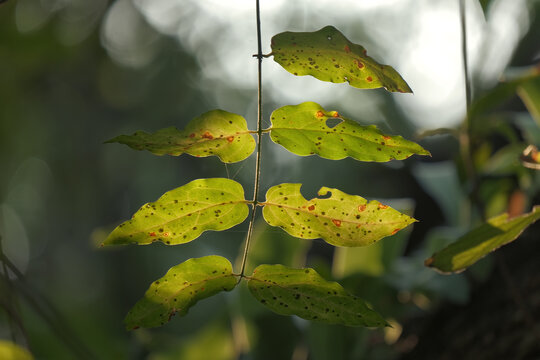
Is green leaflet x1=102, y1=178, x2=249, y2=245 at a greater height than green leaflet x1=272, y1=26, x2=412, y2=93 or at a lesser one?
lesser

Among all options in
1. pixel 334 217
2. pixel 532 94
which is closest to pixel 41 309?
pixel 334 217

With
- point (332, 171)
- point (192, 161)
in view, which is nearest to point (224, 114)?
point (192, 161)

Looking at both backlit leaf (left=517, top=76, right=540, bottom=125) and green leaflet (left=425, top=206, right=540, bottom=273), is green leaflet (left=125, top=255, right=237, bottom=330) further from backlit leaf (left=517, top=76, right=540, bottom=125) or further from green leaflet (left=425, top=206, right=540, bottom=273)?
backlit leaf (left=517, top=76, right=540, bottom=125)

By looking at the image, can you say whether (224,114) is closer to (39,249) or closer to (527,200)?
(527,200)

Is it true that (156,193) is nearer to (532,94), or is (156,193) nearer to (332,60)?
(532,94)

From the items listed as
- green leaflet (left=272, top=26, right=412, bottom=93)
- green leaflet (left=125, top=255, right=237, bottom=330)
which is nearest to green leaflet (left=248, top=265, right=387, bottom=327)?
green leaflet (left=125, top=255, right=237, bottom=330)

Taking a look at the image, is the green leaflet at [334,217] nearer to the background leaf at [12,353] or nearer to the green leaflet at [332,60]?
the green leaflet at [332,60]

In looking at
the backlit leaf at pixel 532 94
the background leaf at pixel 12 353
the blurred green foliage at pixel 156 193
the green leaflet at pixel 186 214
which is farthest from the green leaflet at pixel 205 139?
the backlit leaf at pixel 532 94
